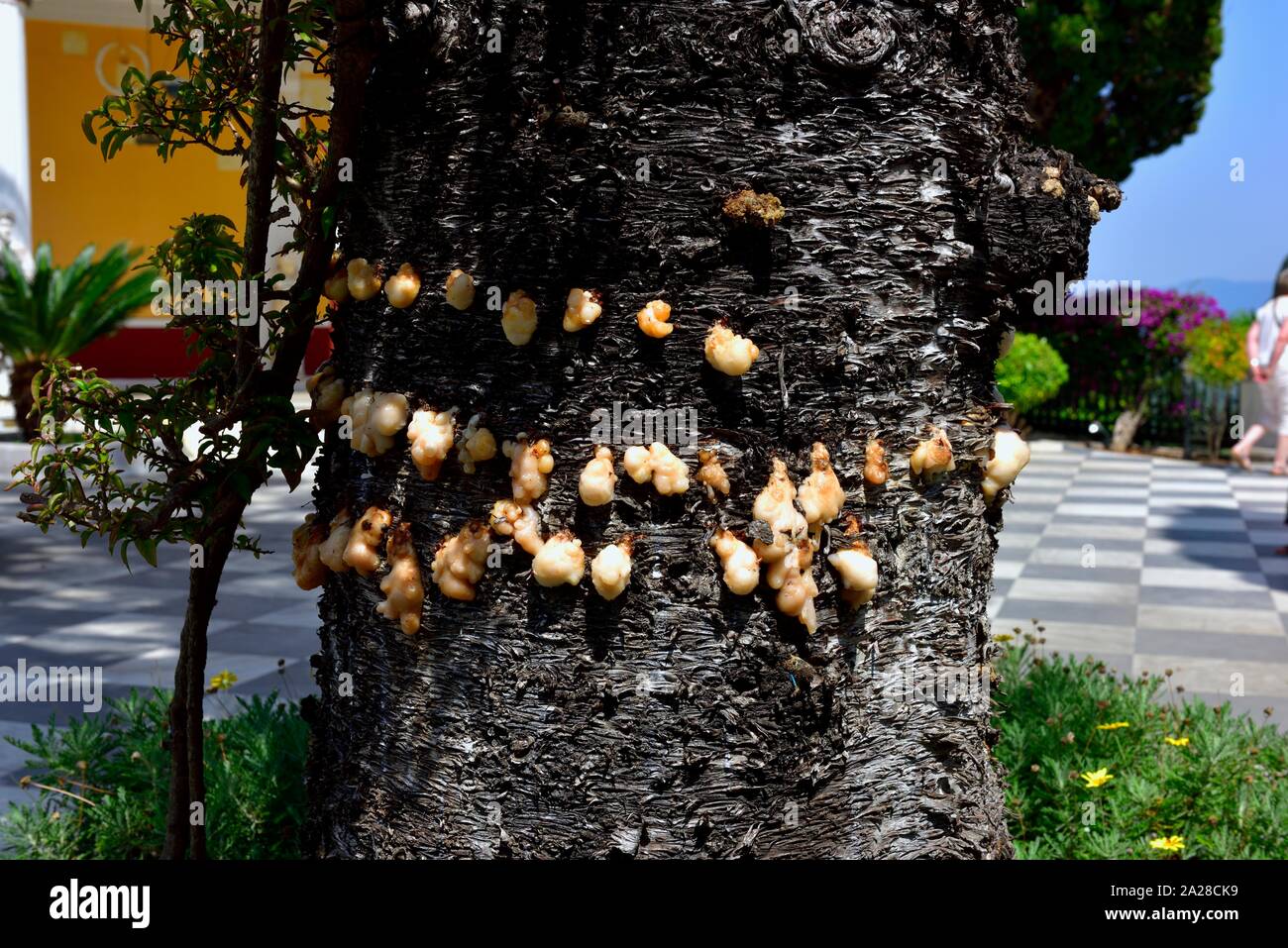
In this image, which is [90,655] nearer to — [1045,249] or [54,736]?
[54,736]

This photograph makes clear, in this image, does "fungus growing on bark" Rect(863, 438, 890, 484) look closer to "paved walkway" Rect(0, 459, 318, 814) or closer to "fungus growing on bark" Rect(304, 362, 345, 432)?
"fungus growing on bark" Rect(304, 362, 345, 432)

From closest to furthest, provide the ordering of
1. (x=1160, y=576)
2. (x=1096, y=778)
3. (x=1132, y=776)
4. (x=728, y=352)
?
(x=728, y=352), (x=1096, y=778), (x=1132, y=776), (x=1160, y=576)

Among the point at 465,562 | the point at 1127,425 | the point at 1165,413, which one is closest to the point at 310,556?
the point at 465,562

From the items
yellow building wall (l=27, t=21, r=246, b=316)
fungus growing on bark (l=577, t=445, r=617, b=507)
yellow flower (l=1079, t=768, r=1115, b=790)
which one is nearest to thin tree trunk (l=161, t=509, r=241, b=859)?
fungus growing on bark (l=577, t=445, r=617, b=507)

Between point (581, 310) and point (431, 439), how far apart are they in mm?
309

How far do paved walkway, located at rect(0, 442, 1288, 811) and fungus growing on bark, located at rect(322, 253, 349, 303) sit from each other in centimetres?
167

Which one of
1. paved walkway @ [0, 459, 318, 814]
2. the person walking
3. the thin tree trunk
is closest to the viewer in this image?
the thin tree trunk

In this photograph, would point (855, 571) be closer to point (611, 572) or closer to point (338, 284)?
point (611, 572)

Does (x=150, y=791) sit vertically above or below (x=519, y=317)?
below

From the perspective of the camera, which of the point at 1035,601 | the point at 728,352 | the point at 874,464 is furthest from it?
the point at 1035,601

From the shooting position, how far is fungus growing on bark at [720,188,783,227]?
1.73 meters

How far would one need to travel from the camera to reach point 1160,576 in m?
7.60

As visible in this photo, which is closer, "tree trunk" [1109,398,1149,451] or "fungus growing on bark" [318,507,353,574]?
"fungus growing on bark" [318,507,353,574]

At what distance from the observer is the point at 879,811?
192 cm
